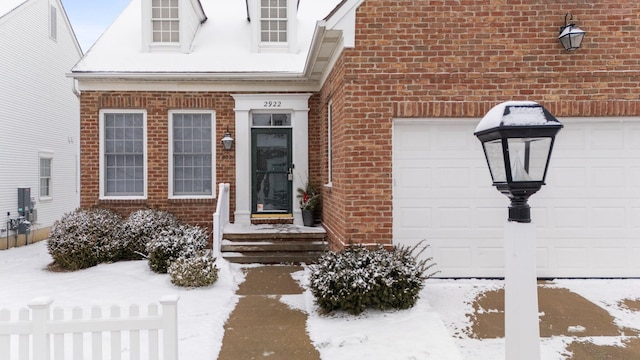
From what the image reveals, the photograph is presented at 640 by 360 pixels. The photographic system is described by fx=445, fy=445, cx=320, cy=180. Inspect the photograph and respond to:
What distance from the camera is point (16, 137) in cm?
1385

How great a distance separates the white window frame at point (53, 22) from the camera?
15.9 m

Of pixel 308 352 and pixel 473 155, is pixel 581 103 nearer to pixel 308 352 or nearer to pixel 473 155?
pixel 473 155

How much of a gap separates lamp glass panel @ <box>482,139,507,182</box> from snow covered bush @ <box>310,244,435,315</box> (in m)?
3.09

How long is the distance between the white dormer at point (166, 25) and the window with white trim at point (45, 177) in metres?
7.47

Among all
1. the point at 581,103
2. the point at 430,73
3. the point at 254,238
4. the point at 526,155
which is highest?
the point at 430,73

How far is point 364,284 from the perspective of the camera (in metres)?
5.59

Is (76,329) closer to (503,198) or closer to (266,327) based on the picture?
(266,327)

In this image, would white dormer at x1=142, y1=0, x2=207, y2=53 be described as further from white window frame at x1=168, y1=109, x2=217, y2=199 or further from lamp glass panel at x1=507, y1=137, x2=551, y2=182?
lamp glass panel at x1=507, y1=137, x2=551, y2=182

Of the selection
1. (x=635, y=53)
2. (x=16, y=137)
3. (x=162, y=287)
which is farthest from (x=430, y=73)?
(x=16, y=137)

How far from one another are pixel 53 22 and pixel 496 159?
59.0ft

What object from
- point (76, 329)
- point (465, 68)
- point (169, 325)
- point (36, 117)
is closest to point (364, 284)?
point (169, 325)

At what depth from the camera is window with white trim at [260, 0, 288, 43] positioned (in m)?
11.3

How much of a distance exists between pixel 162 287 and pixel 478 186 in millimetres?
5279

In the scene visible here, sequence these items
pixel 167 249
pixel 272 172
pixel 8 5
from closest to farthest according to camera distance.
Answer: pixel 167 249 < pixel 272 172 < pixel 8 5
